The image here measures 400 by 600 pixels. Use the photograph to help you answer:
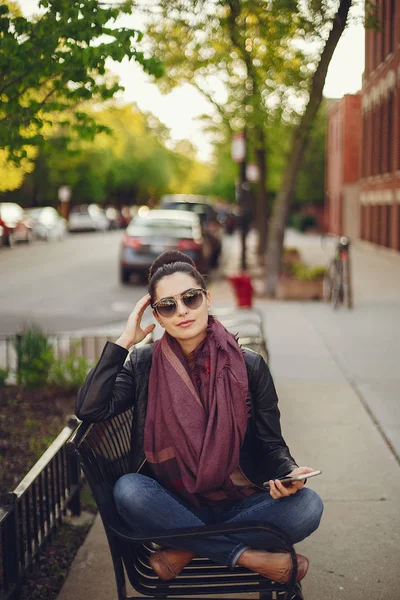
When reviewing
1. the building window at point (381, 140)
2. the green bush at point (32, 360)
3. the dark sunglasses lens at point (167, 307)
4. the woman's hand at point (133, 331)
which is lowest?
the green bush at point (32, 360)

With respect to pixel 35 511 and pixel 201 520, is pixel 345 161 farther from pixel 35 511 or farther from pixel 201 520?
pixel 201 520

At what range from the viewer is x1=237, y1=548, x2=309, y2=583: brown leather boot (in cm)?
259

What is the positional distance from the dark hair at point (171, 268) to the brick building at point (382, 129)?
10.3ft

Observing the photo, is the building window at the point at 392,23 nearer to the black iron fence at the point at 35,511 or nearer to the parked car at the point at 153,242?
the black iron fence at the point at 35,511

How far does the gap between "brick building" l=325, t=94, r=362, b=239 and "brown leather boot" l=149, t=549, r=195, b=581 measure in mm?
6520

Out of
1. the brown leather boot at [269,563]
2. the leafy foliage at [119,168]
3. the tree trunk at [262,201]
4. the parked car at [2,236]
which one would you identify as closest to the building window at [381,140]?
the tree trunk at [262,201]

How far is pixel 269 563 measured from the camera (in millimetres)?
2588

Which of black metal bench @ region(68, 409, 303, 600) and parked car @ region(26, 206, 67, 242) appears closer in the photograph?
black metal bench @ region(68, 409, 303, 600)

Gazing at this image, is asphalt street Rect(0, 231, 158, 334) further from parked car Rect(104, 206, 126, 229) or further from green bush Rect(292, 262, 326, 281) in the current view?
parked car Rect(104, 206, 126, 229)

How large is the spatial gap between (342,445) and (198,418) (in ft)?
8.66

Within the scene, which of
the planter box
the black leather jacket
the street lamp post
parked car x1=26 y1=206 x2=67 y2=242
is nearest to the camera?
the black leather jacket

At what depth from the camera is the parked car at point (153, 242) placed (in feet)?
55.8

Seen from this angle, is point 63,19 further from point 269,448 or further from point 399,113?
point 399,113

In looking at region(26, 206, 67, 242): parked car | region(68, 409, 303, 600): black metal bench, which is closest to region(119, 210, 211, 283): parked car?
region(68, 409, 303, 600): black metal bench
